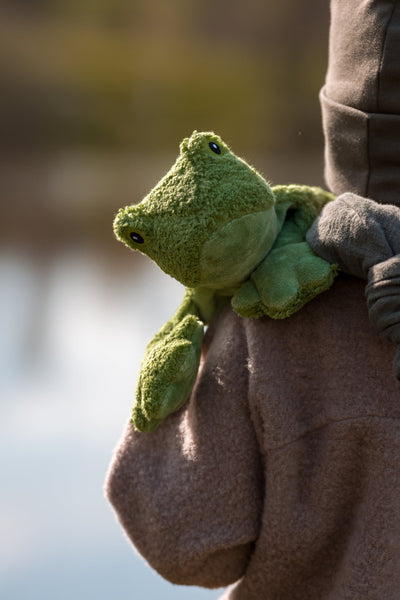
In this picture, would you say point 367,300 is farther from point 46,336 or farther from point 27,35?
point 27,35

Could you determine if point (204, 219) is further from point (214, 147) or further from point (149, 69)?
point (149, 69)

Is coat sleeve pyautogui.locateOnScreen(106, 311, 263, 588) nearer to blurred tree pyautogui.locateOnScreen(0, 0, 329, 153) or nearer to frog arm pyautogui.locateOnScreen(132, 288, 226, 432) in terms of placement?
frog arm pyautogui.locateOnScreen(132, 288, 226, 432)

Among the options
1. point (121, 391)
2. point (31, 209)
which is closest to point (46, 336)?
point (121, 391)

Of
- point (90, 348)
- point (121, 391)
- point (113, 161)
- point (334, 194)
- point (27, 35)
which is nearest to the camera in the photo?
point (334, 194)

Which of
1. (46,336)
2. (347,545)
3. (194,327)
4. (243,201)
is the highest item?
(243,201)

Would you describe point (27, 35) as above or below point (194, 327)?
below

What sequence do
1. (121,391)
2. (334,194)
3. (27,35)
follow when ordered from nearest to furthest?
1. (334,194)
2. (121,391)
3. (27,35)

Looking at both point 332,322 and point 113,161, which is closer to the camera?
point 332,322
